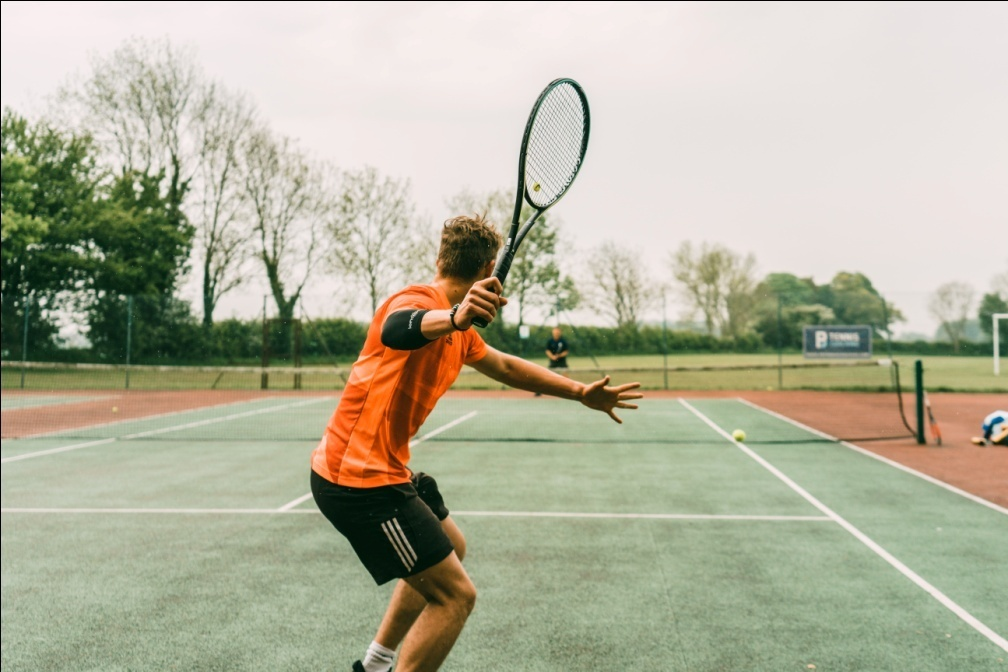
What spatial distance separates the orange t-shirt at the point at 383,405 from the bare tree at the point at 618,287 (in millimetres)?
18935

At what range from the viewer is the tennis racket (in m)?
2.99

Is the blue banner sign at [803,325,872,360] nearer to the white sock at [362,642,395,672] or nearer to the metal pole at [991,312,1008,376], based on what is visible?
the metal pole at [991,312,1008,376]

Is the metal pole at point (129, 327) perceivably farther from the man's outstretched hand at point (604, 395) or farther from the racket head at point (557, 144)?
the man's outstretched hand at point (604, 395)

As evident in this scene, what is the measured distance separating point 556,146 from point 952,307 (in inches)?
937

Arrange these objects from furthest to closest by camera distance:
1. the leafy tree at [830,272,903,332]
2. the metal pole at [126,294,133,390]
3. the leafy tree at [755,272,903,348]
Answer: the leafy tree at [755,272,903,348], the leafy tree at [830,272,903,332], the metal pole at [126,294,133,390]

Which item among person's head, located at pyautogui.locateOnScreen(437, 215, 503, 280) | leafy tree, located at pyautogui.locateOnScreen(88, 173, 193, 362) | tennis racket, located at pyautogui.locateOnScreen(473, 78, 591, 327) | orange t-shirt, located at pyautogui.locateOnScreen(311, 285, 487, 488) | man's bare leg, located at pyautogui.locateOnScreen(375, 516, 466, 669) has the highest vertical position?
leafy tree, located at pyautogui.locateOnScreen(88, 173, 193, 362)

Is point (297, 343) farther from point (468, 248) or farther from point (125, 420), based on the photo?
point (468, 248)

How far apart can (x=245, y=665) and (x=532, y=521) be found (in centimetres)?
313

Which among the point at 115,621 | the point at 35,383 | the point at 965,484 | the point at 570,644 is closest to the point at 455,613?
the point at 570,644

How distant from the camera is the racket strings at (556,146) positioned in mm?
3033

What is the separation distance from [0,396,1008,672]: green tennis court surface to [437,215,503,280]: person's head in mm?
2010

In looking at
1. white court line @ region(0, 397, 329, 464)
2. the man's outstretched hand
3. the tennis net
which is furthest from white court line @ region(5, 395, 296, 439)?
the man's outstretched hand

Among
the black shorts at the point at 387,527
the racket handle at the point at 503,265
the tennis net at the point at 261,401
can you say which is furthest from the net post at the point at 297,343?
the racket handle at the point at 503,265

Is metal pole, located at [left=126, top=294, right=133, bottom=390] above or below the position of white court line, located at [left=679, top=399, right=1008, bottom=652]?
above
